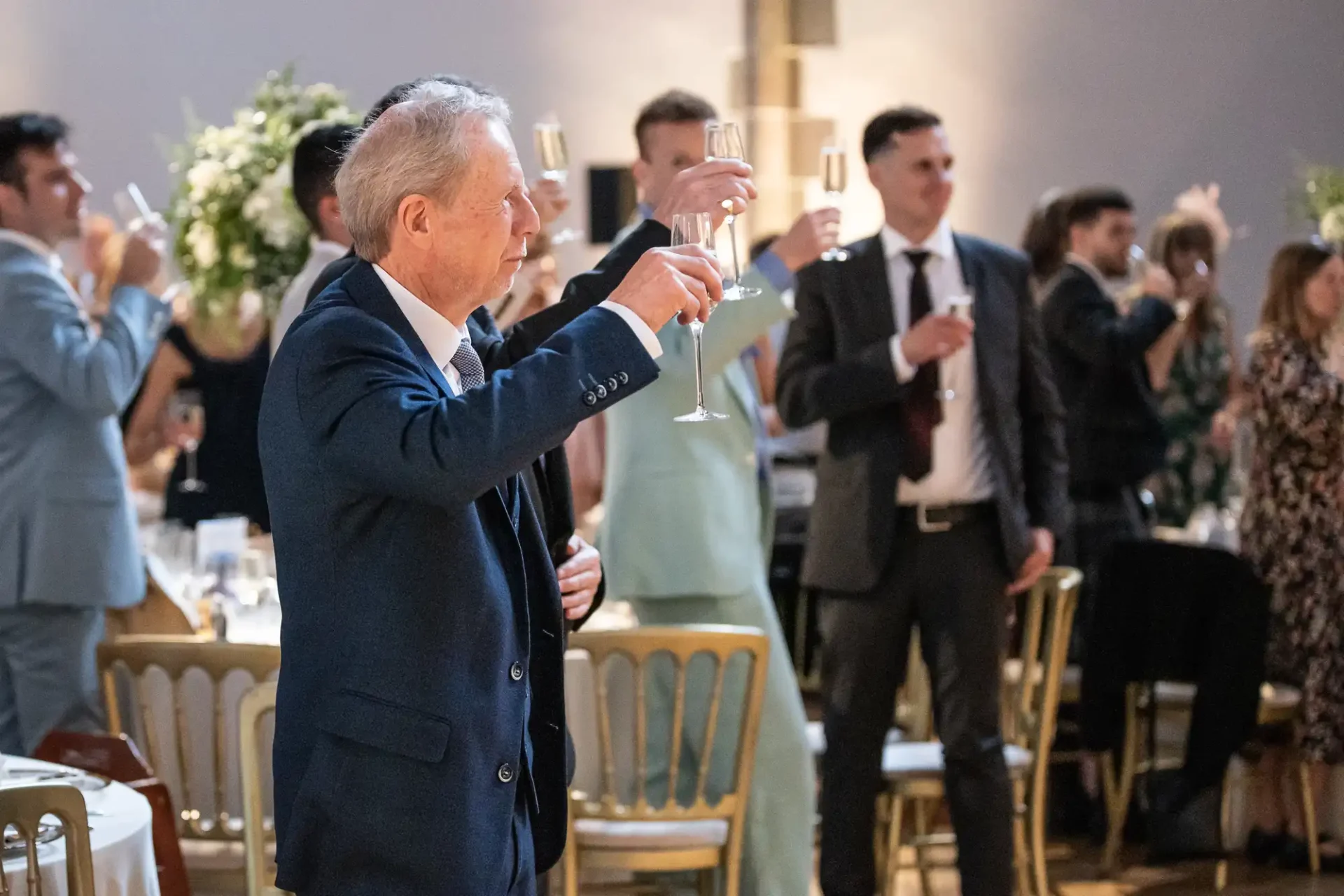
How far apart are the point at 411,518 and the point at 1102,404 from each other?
13.1 ft

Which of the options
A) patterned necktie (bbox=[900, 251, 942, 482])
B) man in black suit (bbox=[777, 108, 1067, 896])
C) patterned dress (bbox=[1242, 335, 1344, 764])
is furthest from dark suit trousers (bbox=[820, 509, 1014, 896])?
patterned dress (bbox=[1242, 335, 1344, 764])

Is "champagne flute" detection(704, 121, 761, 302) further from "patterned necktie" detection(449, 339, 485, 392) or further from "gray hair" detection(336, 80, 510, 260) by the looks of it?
"gray hair" detection(336, 80, 510, 260)

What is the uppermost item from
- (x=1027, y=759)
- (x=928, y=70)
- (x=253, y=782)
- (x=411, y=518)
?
(x=928, y=70)

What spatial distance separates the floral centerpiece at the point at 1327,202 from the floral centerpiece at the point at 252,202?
351 centimetres

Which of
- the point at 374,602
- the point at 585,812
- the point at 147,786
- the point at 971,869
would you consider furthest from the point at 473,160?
the point at 971,869

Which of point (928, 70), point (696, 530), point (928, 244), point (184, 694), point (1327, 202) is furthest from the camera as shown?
point (928, 70)

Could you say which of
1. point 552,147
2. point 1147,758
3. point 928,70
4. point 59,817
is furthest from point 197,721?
point 928,70

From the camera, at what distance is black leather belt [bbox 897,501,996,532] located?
156 inches

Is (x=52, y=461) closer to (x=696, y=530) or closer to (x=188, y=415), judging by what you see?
(x=188, y=415)

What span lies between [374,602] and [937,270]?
8.24 ft

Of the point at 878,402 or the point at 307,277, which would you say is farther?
the point at 878,402

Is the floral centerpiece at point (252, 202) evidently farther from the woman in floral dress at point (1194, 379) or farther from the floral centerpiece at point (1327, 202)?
the floral centerpiece at point (1327, 202)

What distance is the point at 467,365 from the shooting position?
213cm

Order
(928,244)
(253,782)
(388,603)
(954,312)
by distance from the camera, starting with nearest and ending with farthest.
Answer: (388,603)
(253,782)
(954,312)
(928,244)
